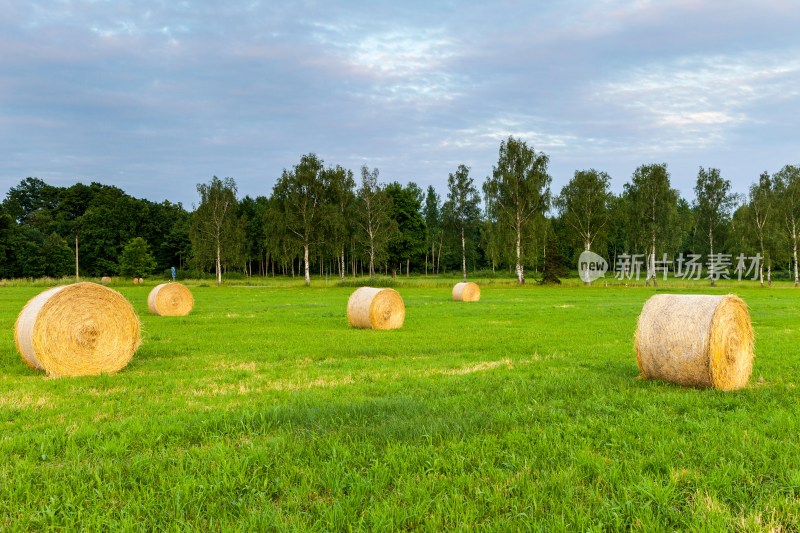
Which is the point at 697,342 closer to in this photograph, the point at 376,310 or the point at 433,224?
the point at 376,310

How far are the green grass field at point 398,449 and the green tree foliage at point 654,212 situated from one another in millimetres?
59261

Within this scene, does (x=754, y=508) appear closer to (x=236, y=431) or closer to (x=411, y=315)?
(x=236, y=431)

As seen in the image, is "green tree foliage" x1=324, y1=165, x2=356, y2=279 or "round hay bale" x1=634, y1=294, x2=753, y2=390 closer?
"round hay bale" x1=634, y1=294, x2=753, y2=390

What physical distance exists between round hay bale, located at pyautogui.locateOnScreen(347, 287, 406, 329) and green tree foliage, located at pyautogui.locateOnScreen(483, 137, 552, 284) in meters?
45.2

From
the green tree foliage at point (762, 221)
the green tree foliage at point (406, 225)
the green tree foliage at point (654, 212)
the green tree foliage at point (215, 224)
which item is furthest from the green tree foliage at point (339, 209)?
the green tree foliage at point (762, 221)

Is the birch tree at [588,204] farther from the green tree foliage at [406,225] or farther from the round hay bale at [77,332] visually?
the round hay bale at [77,332]

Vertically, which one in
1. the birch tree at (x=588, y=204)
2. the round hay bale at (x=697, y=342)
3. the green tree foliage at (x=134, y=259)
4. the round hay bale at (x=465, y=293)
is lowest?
the round hay bale at (x=465, y=293)

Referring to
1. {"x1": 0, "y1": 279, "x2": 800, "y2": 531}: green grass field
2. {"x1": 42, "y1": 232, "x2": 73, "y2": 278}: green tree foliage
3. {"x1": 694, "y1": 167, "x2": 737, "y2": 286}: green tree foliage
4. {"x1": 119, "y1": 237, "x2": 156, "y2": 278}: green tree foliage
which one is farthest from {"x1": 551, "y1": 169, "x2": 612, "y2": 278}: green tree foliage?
{"x1": 42, "y1": 232, "x2": 73, "y2": 278}: green tree foliage

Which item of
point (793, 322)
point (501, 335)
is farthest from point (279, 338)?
point (793, 322)

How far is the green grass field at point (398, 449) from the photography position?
4.39 m

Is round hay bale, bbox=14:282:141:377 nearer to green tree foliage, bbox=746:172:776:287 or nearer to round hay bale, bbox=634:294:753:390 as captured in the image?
round hay bale, bbox=634:294:753:390

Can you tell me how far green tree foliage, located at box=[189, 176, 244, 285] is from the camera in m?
72.7

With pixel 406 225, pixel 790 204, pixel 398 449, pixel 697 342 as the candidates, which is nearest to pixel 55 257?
pixel 406 225

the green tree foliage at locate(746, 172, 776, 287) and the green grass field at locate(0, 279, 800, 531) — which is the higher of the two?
the green tree foliage at locate(746, 172, 776, 287)
